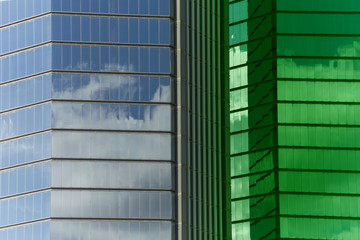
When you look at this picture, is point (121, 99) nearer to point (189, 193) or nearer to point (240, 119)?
point (189, 193)

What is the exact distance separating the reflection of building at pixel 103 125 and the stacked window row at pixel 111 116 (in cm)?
11

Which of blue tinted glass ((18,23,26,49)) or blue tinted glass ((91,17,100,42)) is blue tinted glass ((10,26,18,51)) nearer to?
blue tinted glass ((18,23,26,49))

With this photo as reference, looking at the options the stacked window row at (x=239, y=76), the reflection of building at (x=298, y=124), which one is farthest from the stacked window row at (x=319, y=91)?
the stacked window row at (x=239, y=76)

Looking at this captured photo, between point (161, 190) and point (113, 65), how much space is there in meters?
14.9

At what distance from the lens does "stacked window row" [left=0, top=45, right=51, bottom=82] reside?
132 metres

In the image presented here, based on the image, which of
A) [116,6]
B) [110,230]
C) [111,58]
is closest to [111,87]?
[111,58]

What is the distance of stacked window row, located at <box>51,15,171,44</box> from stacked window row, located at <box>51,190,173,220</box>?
56.2 feet

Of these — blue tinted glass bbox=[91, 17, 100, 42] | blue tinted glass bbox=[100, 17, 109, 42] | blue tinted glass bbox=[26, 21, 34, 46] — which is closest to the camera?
blue tinted glass bbox=[91, 17, 100, 42]

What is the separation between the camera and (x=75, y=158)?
5094 inches

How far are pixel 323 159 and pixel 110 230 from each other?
50.0 m

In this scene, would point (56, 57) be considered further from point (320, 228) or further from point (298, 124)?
point (320, 228)

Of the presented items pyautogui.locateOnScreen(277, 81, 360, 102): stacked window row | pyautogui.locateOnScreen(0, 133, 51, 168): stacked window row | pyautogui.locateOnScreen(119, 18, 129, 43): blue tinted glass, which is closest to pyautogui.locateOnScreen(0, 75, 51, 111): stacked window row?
pyautogui.locateOnScreen(0, 133, 51, 168): stacked window row

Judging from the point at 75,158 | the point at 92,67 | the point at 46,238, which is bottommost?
the point at 46,238

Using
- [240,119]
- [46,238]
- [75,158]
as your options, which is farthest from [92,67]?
[240,119]
